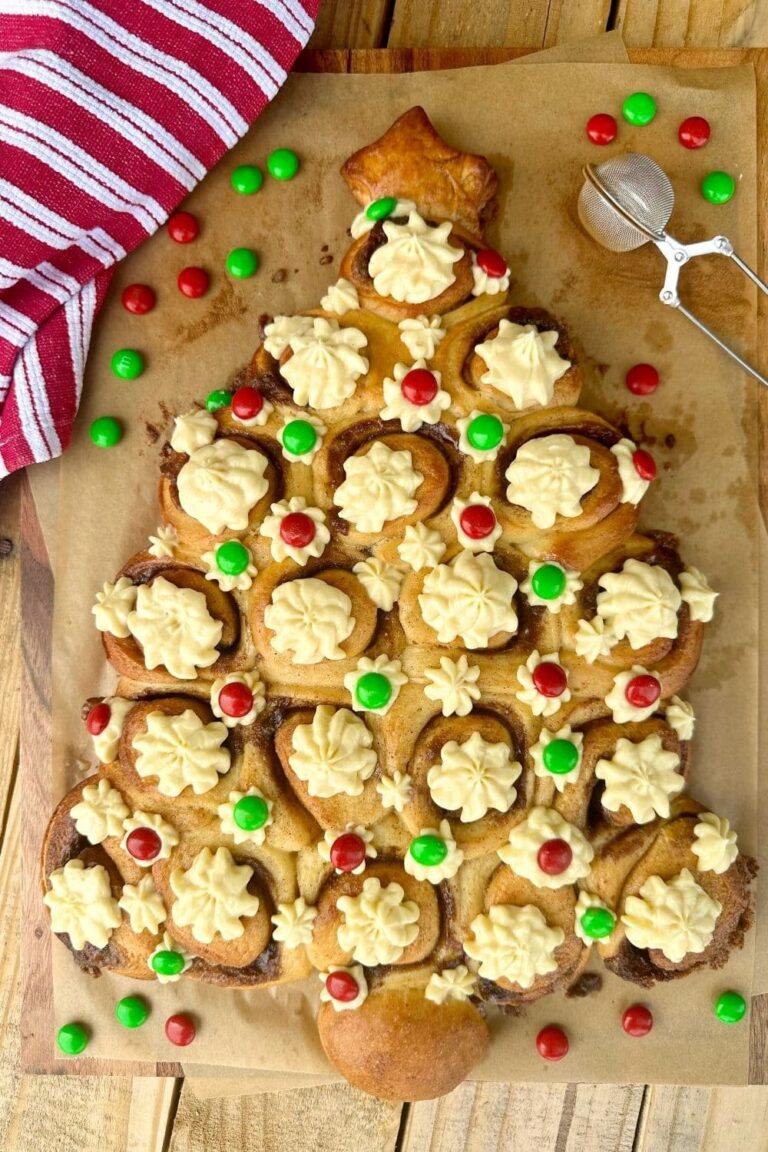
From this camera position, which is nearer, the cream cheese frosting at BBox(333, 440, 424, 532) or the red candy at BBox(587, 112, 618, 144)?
the cream cheese frosting at BBox(333, 440, 424, 532)

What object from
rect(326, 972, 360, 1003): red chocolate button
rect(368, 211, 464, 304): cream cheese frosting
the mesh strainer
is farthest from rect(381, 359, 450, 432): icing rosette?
rect(326, 972, 360, 1003): red chocolate button

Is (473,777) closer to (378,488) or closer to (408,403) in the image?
(378,488)

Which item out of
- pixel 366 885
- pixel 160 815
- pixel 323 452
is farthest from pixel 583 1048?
pixel 323 452

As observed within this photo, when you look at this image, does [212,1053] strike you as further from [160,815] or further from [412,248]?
[412,248]

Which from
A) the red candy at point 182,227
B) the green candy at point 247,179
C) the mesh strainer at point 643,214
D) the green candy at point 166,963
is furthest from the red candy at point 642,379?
the green candy at point 166,963

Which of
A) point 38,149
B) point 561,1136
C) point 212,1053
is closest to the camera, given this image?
point 38,149

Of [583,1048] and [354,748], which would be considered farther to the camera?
[583,1048]

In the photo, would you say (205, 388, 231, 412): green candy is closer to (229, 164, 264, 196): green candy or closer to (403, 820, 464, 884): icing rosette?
(229, 164, 264, 196): green candy
